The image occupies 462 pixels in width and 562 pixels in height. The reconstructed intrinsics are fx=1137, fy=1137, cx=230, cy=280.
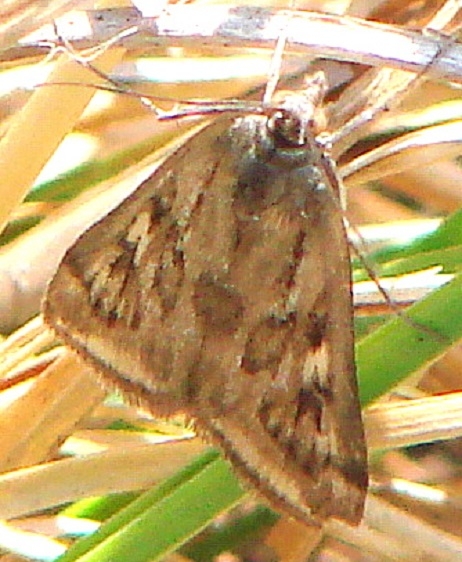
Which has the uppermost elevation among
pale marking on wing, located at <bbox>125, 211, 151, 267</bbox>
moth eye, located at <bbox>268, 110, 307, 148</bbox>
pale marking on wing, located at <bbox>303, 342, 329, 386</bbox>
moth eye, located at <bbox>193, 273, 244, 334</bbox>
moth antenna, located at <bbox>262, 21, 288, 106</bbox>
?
moth antenna, located at <bbox>262, 21, 288, 106</bbox>

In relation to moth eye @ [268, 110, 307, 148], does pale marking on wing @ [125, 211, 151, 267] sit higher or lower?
lower

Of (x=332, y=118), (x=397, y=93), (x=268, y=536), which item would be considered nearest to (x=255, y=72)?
(x=332, y=118)

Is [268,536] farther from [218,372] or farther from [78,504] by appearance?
[218,372]

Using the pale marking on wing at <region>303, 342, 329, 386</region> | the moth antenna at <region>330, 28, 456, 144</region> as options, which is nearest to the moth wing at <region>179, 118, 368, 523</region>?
the pale marking on wing at <region>303, 342, 329, 386</region>

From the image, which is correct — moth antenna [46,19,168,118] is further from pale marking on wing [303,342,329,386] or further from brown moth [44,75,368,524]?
pale marking on wing [303,342,329,386]

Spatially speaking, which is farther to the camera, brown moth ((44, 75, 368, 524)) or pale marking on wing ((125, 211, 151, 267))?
pale marking on wing ((125, 211, 151, 267))

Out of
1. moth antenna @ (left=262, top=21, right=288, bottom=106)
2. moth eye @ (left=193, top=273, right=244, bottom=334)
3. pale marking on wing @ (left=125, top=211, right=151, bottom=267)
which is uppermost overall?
moth antenna @ (left=262, top=21, right=288, bottom=106)

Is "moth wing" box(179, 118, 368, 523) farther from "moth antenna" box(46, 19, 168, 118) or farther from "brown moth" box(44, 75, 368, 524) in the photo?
"moth antenna" box(46, 19, 168, 118)

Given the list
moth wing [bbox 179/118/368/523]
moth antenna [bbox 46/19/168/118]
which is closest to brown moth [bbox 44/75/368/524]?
moth wing [bbox 179/118/368/523]
